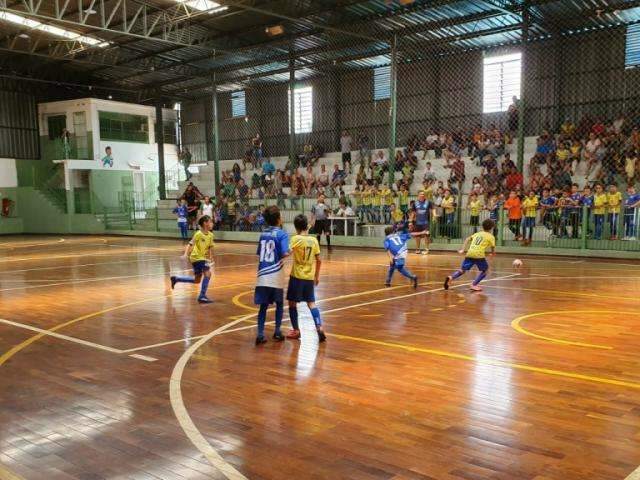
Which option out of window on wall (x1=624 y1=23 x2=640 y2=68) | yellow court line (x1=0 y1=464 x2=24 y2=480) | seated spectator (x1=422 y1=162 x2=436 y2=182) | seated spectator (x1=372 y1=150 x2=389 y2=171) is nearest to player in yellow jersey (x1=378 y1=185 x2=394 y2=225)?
seated spectator (x1=422 y1=162 x2=436 y2=182)

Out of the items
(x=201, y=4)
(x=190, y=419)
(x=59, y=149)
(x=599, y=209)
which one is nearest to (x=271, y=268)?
(x=190, y=419)

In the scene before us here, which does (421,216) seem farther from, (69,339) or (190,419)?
(190,419)

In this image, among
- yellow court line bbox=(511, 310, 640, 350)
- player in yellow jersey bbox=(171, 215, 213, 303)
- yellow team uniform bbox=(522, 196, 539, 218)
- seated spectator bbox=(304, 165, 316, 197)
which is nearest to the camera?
yellow court line bbox=(511, 310, 640, 350)

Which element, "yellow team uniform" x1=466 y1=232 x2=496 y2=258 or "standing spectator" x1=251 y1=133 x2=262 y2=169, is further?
"standing spectator" x1=251 y1=133 x2=262 y2=169

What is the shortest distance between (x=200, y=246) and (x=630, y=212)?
39.2 feet

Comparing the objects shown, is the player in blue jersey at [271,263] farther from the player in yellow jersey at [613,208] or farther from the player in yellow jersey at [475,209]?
the player in yellow jersey at [475,209]

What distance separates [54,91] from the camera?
33.8 metres

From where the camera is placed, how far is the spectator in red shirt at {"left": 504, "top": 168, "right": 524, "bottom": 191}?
1869 cm

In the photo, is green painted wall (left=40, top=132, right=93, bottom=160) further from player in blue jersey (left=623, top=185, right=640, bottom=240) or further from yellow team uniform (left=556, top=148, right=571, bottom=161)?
player in blue jersey (left=623, top=185, right=640, bottom=240)

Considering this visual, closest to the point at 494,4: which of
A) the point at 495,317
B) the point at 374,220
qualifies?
the point at 374,220

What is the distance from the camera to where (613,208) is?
1586cm

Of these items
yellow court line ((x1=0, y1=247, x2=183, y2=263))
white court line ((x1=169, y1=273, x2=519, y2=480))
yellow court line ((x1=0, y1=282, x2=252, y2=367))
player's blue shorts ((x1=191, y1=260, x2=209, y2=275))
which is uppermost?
player's blue shorts ((x1=191, y1=260, x2=209, y2=275))

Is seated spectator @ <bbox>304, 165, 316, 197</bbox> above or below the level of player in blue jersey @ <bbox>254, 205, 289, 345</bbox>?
above

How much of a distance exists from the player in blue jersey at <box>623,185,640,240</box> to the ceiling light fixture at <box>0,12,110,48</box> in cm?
2094
